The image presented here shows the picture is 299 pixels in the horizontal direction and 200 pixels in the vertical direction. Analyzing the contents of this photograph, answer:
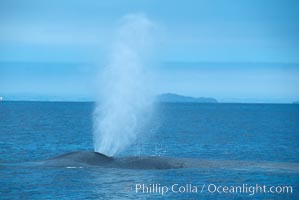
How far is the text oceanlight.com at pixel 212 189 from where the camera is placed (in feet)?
145

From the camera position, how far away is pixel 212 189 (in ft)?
148

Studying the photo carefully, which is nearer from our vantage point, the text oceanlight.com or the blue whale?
the text oceanlight.com

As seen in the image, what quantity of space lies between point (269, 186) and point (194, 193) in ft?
21.3

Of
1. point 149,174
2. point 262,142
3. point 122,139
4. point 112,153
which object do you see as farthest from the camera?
point 262,142

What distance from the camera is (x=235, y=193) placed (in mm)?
→ 43938

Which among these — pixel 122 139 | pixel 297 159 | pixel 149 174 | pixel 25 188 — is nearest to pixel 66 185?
pixel 25 188

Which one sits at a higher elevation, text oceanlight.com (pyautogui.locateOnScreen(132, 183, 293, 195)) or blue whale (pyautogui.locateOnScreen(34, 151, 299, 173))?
blue whale (pyautogui.locateOnScreen(34, 151, 299, 173))

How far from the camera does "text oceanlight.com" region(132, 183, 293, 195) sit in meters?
44.3

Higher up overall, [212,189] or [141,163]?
[141,163]

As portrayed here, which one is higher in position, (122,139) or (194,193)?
(122,139)

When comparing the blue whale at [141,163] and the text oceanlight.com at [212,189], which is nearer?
the text oceanlight.com at [212,189]

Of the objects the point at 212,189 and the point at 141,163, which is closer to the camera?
the point at 212,189

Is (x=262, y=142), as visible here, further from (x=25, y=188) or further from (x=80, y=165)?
(x=25, y=188)

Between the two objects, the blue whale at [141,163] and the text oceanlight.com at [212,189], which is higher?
the blue whale at [141,163]
